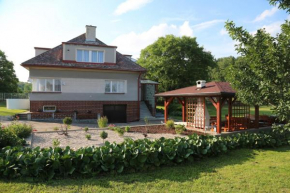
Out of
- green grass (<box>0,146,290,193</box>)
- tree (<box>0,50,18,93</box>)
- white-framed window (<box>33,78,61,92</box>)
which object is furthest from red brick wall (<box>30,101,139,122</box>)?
tree (<box>0,50,18,93</box>)

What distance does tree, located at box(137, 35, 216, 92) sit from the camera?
33.3 meters

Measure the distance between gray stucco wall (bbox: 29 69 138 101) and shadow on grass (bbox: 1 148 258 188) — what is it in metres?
12.1

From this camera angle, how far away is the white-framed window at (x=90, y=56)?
17.4 m

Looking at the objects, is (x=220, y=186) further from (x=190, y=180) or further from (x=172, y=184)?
(x=172, y=184)

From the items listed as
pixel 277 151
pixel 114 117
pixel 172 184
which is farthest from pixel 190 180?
pixel 114 117

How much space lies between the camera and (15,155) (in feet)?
17.7

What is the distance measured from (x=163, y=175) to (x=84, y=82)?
13218 mm

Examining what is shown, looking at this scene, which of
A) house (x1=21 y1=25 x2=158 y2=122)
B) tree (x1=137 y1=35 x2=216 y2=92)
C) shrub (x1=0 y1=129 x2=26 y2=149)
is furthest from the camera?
tree (x1=137 y1=35 x2=216 y2=92)

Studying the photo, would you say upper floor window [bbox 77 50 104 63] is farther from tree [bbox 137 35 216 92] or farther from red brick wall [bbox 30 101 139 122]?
tree [bbox 137 35 216 92]

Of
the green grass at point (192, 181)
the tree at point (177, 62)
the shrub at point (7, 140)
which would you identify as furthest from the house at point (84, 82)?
the tree at point (177, 62)

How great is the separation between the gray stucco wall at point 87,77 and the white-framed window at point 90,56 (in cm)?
112

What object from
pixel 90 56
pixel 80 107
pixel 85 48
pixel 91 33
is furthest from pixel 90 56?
pixel 80 107

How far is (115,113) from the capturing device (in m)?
18.4

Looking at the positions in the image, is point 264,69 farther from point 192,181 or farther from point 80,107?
point 80,107
